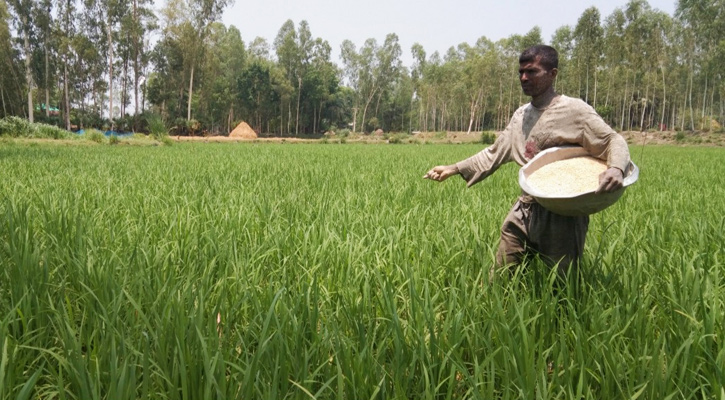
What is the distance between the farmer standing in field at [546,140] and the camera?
5.39 feet

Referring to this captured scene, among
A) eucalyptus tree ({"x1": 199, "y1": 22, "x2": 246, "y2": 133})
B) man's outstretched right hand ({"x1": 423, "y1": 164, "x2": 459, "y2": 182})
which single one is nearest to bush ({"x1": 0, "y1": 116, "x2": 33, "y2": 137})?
man's outstretched right hand ({"x1": 423, "y1": 164, "x2": 459, "y2": 182})

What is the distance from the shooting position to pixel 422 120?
201 feet

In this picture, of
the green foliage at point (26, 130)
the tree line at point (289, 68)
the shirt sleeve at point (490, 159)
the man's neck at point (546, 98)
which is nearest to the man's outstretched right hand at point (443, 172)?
the shirt sleeve at point (490, 159)

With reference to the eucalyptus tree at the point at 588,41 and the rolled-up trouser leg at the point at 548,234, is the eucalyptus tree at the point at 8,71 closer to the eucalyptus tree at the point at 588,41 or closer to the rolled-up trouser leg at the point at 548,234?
the rolled-up trouser leg at the point at 548,234

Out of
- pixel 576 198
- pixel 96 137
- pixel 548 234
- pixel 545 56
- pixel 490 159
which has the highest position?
pixel 96 137

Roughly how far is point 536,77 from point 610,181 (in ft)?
1.79

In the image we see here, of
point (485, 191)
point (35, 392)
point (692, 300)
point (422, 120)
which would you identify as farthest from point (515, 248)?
point (422, 120)

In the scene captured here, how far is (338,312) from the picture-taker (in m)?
1.45

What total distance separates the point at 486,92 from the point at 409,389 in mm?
45460

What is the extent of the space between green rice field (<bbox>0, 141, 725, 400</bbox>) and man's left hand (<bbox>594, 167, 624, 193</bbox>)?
0.33m

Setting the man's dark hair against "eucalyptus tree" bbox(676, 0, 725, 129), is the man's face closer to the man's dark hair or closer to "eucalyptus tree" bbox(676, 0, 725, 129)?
the man's dark hair

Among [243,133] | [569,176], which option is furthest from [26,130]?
[569,176]

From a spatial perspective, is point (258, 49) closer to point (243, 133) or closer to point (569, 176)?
point (243, 133)

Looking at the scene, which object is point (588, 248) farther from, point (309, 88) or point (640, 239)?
point (309, 88)
